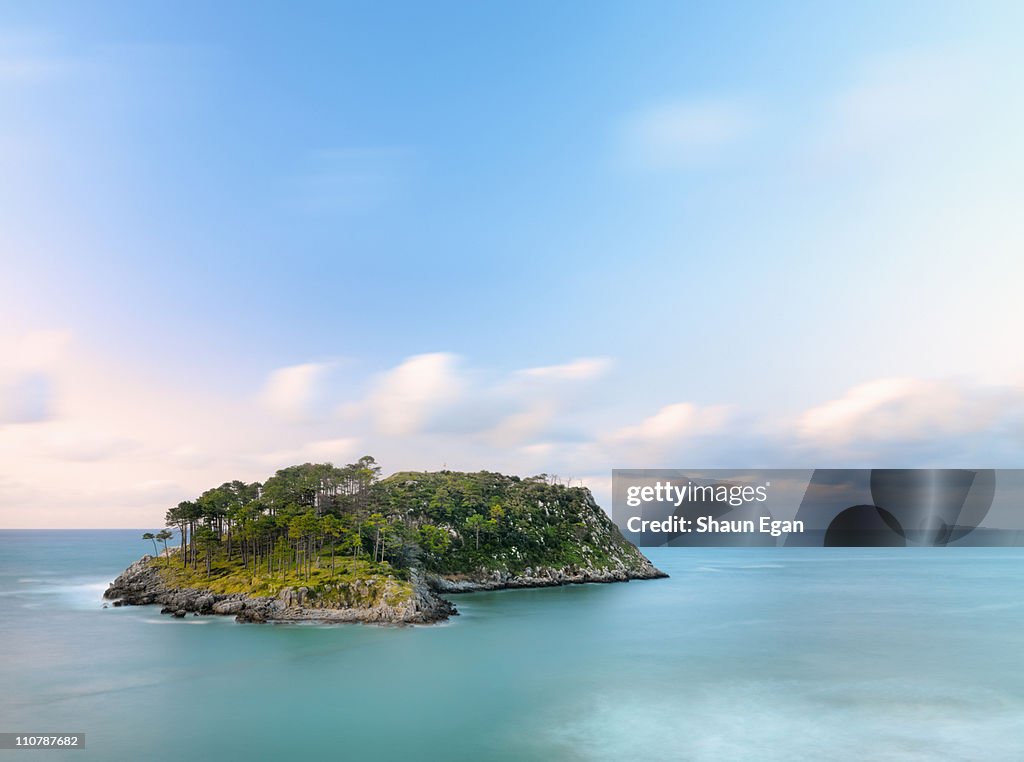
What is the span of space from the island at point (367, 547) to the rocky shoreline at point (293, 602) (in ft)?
0.48

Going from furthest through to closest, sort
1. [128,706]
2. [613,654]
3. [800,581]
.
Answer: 1. [800,581]
2. [613,654]
3. [128,706]

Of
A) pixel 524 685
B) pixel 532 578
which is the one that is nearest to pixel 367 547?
pixel 532 578

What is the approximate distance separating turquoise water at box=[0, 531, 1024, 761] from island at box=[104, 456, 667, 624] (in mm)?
4185

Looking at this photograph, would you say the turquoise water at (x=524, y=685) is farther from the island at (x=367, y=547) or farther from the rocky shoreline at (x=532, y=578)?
the rocky shoreline at (x=532, y=578)

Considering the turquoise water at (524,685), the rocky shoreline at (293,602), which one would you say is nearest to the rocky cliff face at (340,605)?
the rocky shoreline at (293,602)

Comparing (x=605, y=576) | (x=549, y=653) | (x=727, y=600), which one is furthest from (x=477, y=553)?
(x=549, y=653)

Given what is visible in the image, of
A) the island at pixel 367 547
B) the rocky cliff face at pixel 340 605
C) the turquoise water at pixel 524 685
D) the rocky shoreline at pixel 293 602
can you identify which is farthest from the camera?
the island at pixel 367 547

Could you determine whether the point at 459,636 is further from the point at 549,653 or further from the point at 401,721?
the point at 401,721

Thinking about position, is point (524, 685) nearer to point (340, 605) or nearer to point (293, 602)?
point (340, 605)

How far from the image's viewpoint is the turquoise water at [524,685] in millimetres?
39750

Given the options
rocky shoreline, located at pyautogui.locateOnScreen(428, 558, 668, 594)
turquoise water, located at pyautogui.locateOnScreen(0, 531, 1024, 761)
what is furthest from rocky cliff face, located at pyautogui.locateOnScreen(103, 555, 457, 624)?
rocky shoreline, located at pyautogui.locateOnScreen(428, 558, 668, 594)

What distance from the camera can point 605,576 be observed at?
124m

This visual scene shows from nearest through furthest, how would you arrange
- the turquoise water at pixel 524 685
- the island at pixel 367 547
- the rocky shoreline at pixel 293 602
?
the turquoise water at pixel 524 685, the rocky shoreline at pixel 293 602, the island at pixel 367 547

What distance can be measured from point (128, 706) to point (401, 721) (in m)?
19.2
